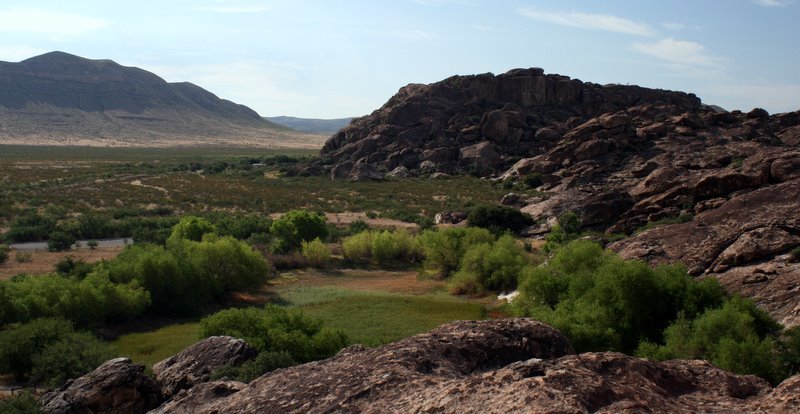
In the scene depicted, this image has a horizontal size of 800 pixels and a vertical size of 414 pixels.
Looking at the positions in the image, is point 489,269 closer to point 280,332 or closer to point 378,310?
point 378,310

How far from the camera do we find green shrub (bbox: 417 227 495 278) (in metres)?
39.6

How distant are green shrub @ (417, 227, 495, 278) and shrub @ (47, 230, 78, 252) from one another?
2385cm

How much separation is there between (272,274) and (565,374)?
111 ft

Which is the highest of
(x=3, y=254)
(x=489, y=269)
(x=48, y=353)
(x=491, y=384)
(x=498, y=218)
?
(x=491, y=384)

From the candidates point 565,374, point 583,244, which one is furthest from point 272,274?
point 565,374

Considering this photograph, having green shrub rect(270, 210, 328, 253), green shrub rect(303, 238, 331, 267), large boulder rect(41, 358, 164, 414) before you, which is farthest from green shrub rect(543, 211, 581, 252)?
large boulder rect(41, 358, 164, 414)

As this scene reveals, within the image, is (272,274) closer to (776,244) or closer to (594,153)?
(776,244)

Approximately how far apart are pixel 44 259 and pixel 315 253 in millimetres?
16276

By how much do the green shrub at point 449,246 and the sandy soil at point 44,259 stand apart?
18379mm

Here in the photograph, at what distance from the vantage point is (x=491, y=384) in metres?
7.11

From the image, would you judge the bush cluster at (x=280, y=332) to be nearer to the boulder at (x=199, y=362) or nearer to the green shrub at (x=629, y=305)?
the boulder at (x=199, y=362)

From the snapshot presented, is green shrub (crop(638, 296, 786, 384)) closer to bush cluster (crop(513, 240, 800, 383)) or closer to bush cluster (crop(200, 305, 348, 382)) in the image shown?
bush cluster (crop(513, 240, 800, 383))

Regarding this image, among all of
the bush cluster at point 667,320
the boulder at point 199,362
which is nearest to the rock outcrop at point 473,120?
the bush cluster at point 667,320

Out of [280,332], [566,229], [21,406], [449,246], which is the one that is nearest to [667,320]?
[280,332]
